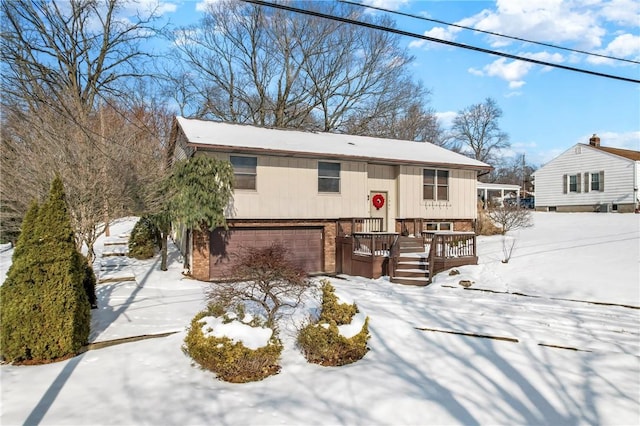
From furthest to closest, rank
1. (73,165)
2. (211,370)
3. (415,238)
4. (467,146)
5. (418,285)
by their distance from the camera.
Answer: (467,146) < (415,238) < (418,285) < (73,165) < (211,370)

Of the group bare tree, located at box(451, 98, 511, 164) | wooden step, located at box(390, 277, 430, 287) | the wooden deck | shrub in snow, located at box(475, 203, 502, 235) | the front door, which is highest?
bare tree, located at box(451, 98, 511, 164)

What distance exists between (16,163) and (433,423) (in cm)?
1162

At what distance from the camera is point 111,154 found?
1099 centimetres

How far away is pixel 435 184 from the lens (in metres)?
16.9

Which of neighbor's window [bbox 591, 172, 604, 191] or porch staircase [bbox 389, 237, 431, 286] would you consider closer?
porch staircase [bbox 389, 237, 431, 286]

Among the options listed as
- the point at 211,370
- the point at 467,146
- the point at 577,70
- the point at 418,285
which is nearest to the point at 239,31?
the point at 418,285

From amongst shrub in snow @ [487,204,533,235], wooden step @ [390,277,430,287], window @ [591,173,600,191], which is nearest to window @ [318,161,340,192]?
wooden step @ [390,277,430,287]

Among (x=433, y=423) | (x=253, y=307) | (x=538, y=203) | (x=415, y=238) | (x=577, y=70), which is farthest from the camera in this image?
(x=538, y=203)

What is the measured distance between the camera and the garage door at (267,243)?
1347 centimetres

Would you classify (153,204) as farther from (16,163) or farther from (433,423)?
(433,423)

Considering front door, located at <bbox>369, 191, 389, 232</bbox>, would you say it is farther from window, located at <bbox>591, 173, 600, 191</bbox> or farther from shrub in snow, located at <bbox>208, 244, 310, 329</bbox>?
window, located at <bbox>591, 173, 600, 191</bbox>

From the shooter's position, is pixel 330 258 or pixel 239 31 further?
pixel 239 31

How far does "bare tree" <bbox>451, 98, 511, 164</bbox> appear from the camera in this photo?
49.8 meters

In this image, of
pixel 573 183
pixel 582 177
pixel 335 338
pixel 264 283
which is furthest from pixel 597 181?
pixel 264 283
